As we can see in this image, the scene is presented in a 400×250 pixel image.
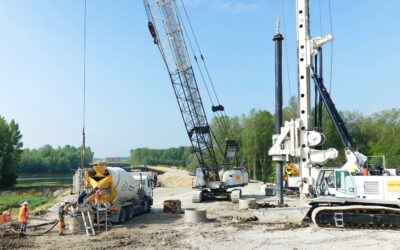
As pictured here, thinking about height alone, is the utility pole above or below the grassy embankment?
above

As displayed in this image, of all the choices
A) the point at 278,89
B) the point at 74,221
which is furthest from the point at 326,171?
the point at 74,221

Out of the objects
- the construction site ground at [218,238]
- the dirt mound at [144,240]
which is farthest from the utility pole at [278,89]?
the dirt mound at [144,240]

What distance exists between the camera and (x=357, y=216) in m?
14.7

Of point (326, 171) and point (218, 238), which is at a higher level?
point (326, 171)

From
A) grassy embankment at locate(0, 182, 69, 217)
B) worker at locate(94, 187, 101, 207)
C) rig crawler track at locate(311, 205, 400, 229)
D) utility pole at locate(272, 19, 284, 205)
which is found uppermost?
utility pole at locate(272, 19, 284, 205)

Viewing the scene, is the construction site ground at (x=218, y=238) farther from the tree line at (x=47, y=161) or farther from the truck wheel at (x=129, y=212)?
the tree line at (x=47, y=161)

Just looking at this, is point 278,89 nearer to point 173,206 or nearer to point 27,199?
point 173,206

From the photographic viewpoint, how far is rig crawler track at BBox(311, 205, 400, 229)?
14.4 metres

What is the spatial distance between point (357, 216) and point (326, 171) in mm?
2095

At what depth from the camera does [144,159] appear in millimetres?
190000

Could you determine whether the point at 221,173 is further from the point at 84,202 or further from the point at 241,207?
the point at 84,202

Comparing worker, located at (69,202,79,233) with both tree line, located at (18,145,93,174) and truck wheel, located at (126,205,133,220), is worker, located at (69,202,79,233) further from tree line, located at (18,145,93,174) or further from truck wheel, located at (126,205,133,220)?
tree line, located at (18,145,93,174)

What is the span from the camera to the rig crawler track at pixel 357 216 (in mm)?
14359

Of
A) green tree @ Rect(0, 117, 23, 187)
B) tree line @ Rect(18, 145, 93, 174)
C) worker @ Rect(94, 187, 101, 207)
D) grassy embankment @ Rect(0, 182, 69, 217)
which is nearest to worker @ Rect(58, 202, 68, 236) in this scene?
worker @ Rect(94, 187, 101, 207)
